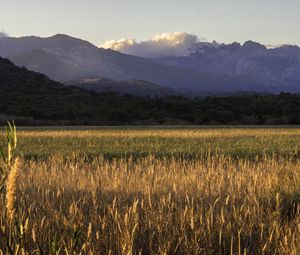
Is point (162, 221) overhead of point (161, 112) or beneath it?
beneath

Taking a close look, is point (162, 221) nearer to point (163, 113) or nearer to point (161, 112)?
point (163, 113)

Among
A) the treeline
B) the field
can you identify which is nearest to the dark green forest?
the treeline

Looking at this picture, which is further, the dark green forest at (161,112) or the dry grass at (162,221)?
the dark green forest at (161,112)

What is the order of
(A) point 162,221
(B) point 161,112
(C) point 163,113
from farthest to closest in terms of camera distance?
(B) point 161,112
(C) point 163,113
(A) point 162,221

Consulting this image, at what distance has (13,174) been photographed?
233cm

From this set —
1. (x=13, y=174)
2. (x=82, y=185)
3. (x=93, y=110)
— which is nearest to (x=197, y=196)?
(x=82, y=185)

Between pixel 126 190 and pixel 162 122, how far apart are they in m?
56.6

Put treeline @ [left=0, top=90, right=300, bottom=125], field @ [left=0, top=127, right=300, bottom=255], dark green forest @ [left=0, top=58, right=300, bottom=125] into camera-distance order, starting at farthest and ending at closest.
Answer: dark green forest @ [left=0, top=58, right=300, bottom=125], treeline @ [left=0, top=90, right=300, bottom=125], field @ [left=0, top=127, right=300, bottom=255]

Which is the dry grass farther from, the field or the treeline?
the treeline

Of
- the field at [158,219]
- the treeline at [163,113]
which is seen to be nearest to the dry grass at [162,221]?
the field at [158,219]

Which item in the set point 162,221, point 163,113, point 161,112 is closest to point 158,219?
point 162,221

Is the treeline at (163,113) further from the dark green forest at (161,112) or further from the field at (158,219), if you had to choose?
the field at (158,219)

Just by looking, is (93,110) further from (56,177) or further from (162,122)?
(56,177)

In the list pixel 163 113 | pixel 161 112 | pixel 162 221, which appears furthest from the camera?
pixel 161 112
